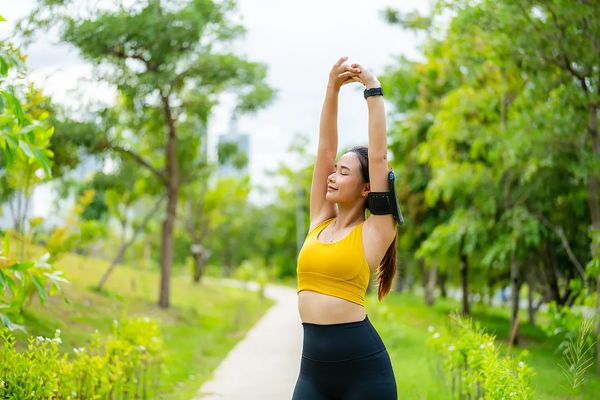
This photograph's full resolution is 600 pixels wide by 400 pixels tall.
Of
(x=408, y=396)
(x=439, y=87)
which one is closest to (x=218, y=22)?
(x=439, y=87)

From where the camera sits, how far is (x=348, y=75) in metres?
2.91

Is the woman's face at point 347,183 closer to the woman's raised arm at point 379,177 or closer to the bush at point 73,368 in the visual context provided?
the woman's raised arm at point 379,177

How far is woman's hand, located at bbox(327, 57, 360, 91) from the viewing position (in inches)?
113

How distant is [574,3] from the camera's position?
26.4 ft

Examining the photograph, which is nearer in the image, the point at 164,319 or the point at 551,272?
the point at 164,319

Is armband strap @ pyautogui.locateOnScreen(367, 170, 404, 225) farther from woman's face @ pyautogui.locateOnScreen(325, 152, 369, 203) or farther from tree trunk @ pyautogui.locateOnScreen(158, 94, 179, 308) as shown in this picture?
tree trunk @ pyautogui.locateOnScreen(158, 94, 179, 308)

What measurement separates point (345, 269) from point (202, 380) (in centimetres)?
649

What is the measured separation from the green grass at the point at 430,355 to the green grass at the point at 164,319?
2.48 metres

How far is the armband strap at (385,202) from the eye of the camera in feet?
8.59

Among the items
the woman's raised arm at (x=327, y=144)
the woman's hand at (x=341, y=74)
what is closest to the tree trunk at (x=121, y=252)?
the woman's raised arm at (x=327, y=144)

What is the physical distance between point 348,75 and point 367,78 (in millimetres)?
156

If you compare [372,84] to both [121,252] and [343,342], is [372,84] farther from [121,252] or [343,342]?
[121,252]

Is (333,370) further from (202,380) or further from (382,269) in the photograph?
(202,380)

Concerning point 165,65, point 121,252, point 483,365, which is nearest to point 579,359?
point 483,365
